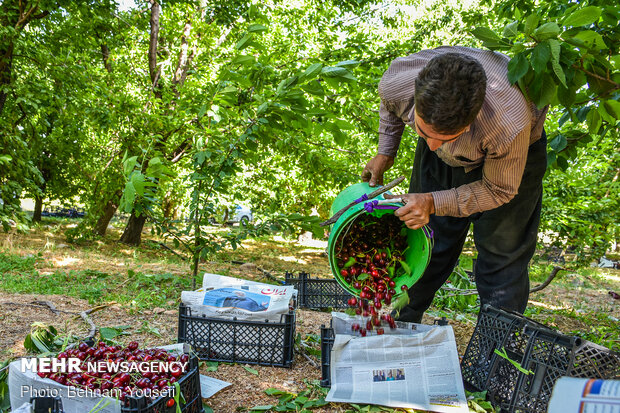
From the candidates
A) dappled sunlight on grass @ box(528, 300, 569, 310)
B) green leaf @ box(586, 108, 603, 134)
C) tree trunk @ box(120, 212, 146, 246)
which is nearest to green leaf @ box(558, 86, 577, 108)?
green leaf @ box(586, 108, 603, 134)

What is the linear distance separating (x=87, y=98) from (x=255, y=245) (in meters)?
5.62

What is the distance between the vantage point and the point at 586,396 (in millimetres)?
741

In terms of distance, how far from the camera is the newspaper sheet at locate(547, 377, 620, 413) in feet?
2.34

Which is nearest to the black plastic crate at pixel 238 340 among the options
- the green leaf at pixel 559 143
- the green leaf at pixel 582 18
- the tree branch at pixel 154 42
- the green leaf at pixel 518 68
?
the green leaf at pixel 518 68

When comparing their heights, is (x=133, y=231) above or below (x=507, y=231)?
below

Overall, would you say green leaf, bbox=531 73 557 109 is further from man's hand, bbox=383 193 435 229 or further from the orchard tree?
man's hand, bbox=383 193 435 229

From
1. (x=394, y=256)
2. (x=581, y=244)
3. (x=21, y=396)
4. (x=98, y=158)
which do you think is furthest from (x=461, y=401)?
(x=98, y=158)

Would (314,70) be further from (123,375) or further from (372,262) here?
(123,375)

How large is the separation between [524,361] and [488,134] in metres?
0.90

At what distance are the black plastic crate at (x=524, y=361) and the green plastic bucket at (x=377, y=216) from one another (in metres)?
0.37

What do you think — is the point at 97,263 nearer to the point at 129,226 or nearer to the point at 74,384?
the point at 129,226

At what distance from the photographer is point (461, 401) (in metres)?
1.81

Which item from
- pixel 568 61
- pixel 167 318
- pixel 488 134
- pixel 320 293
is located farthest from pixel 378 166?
pixel 167 318

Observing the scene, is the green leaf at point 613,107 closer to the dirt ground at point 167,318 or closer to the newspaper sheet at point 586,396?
the dirt ground at point 167,318
